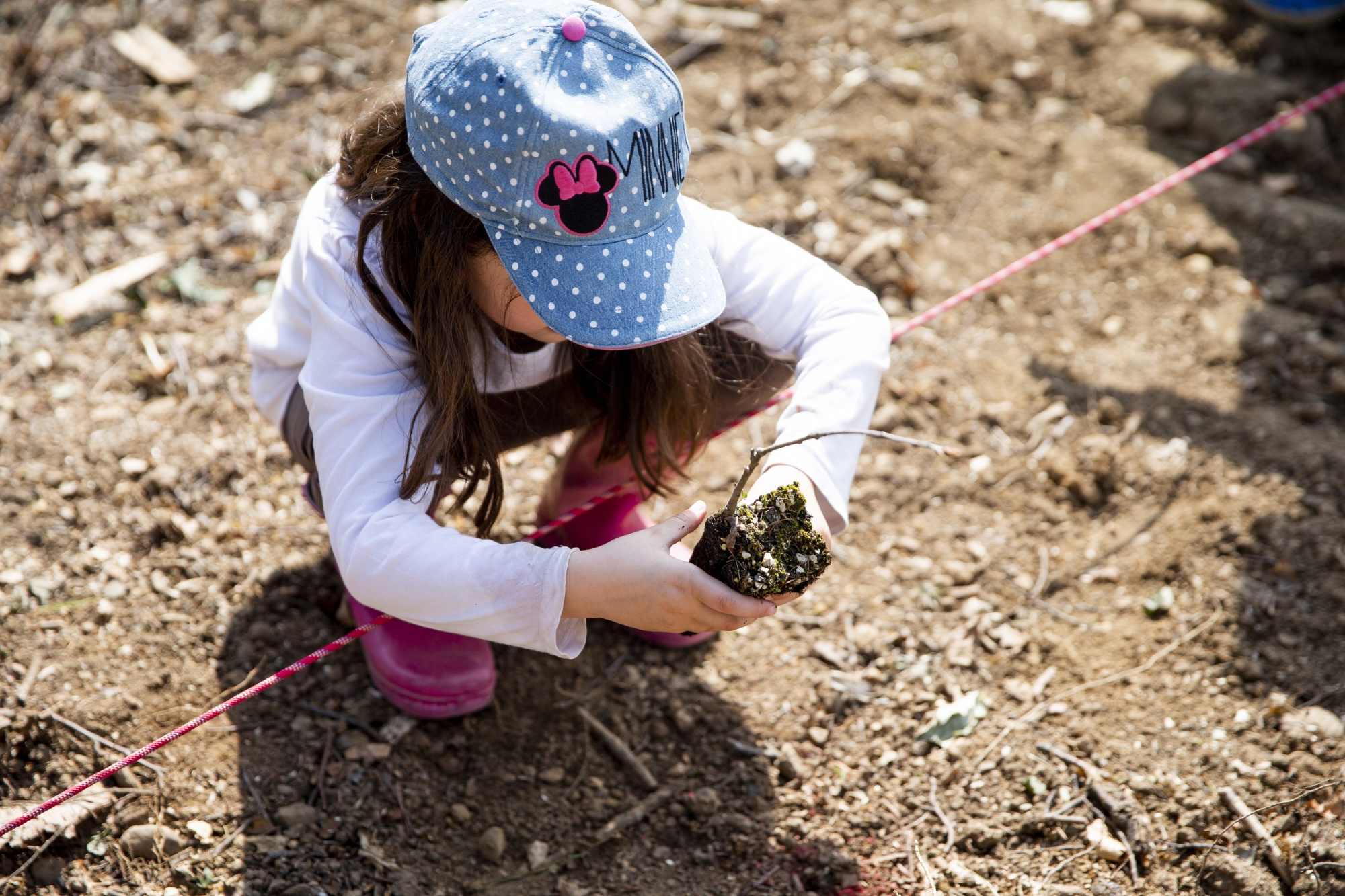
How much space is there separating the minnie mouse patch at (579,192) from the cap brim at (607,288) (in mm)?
42

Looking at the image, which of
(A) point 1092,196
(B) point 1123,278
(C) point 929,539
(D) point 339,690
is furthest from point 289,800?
(A) point 1092,196

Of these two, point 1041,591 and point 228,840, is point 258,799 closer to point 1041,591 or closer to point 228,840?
point 228,840

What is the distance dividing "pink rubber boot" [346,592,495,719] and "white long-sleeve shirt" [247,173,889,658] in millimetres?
439

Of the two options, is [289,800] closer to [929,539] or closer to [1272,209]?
[929,539]

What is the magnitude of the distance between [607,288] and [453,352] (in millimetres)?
335

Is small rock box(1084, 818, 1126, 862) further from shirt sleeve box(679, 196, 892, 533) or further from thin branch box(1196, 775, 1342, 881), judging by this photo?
shirt sleeve box(679, 196, 892, 533)

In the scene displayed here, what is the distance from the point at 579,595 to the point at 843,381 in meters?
0.68

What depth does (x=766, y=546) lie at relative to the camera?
1.57 m

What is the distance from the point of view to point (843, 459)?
6.23 ft

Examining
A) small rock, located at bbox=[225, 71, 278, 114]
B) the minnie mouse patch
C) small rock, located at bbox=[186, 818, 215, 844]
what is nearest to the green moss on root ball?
the minnie mouse patch

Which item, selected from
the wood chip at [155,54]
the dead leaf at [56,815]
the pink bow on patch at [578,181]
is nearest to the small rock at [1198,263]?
the pink bow on patch at [578,181]

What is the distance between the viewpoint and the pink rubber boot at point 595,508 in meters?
2.37

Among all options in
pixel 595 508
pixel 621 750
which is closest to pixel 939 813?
pixel 621 750

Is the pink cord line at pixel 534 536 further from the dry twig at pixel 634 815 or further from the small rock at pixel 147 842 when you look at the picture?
the dry twig at pixel 634 815
